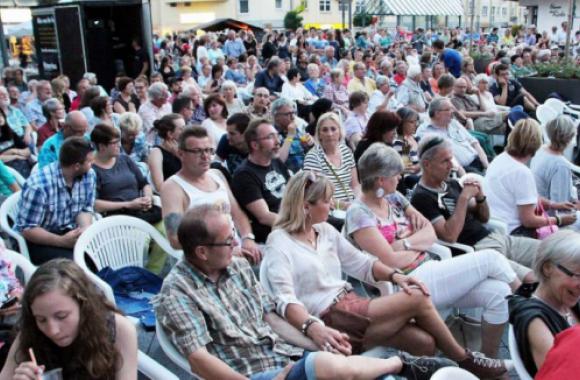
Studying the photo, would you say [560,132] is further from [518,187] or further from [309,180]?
[309,180]

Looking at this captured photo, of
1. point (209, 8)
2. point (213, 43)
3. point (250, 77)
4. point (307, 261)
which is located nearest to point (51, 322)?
point (307, 261)

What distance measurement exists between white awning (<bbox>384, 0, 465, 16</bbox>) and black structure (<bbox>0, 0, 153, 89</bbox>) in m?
19.8

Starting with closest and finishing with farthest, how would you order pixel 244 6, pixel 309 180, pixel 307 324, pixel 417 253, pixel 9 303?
pixel 307 324 → pixel 9 303 → pixel 309 180 → pixel 417 253 → pixel 244 6

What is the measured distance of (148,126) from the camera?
6.76 meters

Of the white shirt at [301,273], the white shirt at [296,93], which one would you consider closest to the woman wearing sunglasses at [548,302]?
the white shirt at [301,273]

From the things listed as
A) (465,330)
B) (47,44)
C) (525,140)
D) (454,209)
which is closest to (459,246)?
(454,209)

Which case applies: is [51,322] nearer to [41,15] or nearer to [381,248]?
[381,248]

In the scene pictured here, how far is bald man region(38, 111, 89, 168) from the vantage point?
15.6 ft

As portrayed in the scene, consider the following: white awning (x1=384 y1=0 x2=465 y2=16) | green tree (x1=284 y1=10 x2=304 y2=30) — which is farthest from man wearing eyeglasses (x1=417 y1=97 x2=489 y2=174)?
green tree (x1=284 y1=10 x2=304 y2=30)

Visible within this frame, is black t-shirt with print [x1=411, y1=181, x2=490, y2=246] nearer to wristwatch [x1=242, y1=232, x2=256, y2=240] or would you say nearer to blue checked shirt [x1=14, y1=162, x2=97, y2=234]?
wristwatch [x1=242, y1=232, x2=256, y2=240]

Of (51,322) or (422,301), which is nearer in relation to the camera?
(51,322)

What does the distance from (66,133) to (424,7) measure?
29.9m

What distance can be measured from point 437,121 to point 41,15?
8500 mm

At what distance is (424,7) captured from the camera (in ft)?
104
